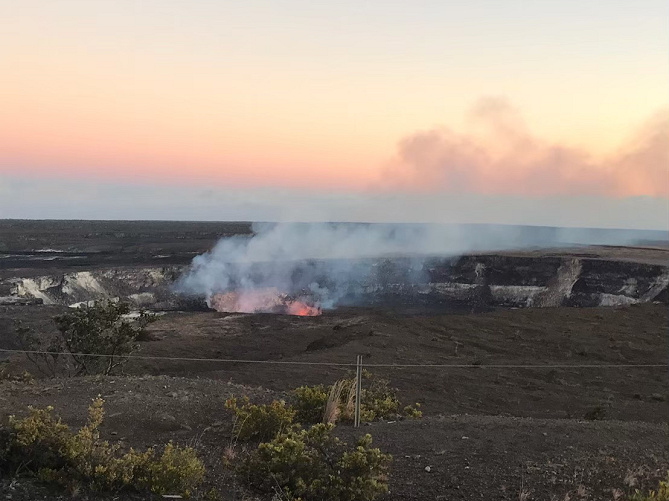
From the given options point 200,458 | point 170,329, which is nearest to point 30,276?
point 170,329

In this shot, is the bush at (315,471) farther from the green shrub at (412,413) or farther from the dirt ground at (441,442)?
the green shrub at (412,413)

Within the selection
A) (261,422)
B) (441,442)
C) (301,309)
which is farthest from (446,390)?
(301,309)

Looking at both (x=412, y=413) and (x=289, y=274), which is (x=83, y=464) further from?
(x=289, y=274)

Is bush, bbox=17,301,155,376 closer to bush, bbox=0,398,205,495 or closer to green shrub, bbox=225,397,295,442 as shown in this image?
green shrub, bbox=225,397,295,442

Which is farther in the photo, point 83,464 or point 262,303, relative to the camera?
point 262,303

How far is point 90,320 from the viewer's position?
1305cm

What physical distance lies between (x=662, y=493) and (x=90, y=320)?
1246 cm

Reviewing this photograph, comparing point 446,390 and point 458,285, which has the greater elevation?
point 458,285

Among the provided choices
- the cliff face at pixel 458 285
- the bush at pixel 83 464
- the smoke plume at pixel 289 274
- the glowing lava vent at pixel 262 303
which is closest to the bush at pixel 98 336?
the bush at pixel 83 464

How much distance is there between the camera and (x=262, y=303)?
38.6 metres

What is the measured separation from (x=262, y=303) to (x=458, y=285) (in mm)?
18583

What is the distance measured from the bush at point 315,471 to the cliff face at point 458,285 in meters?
32.7

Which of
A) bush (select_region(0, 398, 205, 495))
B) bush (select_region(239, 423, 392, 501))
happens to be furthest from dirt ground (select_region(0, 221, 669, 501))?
bush (select_region(239, 423, 392, 501))

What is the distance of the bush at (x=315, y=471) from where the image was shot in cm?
516
